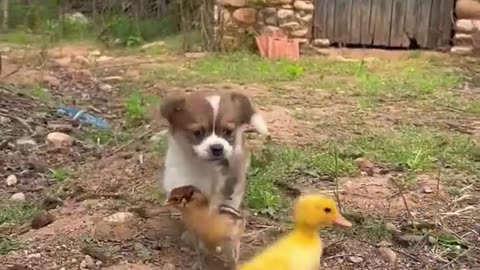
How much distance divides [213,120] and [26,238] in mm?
1022

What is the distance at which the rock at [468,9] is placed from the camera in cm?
1126

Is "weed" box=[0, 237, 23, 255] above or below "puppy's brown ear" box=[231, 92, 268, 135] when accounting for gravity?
below

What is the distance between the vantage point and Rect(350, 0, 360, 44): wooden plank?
38.8ft

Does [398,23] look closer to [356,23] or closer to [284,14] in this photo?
[356,23]

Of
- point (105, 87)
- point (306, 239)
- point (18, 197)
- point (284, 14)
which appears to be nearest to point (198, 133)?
point (306, 239)

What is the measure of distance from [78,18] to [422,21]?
15.5ft

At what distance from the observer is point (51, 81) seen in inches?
355

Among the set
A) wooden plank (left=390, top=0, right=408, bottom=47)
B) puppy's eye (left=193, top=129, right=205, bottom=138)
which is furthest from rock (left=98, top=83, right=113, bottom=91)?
puppy's eye (left=193, top=129, right=205, bottom=138)

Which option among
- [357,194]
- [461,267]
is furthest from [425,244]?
[357,194]

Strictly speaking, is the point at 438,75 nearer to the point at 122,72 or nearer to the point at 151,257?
the point at 122,72

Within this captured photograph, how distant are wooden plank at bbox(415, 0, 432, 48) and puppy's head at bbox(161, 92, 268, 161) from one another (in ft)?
24.0

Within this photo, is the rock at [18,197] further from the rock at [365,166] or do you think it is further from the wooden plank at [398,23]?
the wooden plank at [398,23]

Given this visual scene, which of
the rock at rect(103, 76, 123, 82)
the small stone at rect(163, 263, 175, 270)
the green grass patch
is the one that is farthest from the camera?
the rock at rect(103, 76, 123, 82)

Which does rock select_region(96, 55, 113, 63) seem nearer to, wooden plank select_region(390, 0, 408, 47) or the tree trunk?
the tree trunk
